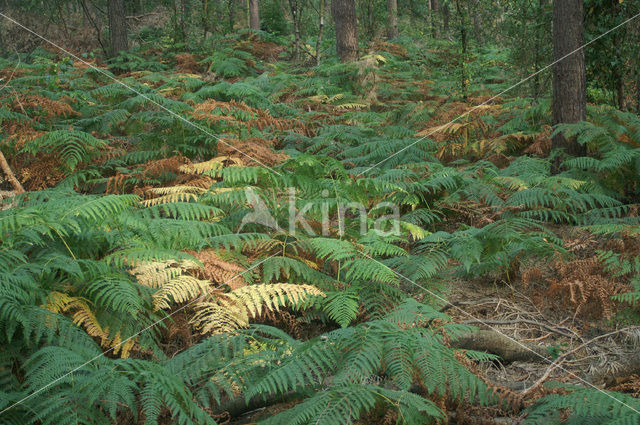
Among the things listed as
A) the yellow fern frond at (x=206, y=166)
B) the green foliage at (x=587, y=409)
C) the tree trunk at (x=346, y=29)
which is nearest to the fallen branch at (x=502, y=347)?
the green foliage at (x=587, y=409)

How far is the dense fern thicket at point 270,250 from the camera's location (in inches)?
85.1

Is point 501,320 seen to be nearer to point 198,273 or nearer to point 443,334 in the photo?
point 443,334

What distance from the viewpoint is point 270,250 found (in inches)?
150

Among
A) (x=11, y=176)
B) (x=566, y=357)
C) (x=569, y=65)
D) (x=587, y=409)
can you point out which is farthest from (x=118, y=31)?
(x=587, y=409)

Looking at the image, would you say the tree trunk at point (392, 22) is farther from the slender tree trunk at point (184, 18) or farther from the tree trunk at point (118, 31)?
the tree trunk at point (118, 31)

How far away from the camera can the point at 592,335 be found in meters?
3.09

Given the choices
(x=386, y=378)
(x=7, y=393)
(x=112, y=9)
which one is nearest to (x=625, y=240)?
(x=386, y=378)

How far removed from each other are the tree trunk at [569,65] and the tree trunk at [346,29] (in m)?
5.17

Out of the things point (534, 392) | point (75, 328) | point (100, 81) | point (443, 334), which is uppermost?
point (100, 81)

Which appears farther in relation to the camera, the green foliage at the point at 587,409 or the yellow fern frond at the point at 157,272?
the yellow fern frond at the point at 157,272

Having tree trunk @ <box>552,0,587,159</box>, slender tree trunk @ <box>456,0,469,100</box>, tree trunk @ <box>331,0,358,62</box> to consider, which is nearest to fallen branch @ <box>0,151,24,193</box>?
tree trunk @ <box>552,0,587,159</box>

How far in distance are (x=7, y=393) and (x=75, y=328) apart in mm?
435

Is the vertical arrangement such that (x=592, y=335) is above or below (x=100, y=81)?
below

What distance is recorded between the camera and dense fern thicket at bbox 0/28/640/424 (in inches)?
85.1
